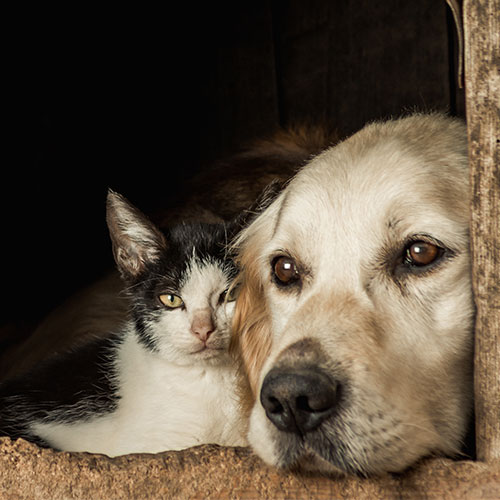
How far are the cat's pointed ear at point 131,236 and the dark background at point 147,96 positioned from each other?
1.68 metres

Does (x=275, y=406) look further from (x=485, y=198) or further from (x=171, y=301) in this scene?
(x=171, y=301)

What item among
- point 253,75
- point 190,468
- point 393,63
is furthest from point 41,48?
point 190,468

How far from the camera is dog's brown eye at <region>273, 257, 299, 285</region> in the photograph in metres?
2.20

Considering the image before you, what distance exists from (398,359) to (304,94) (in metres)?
3.06

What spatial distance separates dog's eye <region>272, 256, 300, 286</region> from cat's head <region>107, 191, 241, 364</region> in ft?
0.95

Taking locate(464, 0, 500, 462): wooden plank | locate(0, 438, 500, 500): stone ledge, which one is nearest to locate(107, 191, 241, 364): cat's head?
locate(0, 438, 500, 500): stone ledge

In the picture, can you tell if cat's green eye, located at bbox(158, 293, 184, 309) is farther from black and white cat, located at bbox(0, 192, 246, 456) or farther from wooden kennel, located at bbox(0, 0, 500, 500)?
wooden kennel, located at bbox(0, 0, 500, 500)

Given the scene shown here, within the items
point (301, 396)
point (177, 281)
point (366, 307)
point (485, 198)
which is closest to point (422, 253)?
point (366, 307)

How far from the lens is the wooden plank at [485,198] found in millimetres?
1511

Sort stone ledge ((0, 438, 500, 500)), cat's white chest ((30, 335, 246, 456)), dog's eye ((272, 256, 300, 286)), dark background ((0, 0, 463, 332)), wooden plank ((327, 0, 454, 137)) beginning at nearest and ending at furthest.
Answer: stone ledge ((0, 438, 500, 500))
dog's eye ((272, 256, 300, 286))
cat's white chest ((30, 335, 246, 456))
wooden plank ((327, 0, 454, 137))
dark background ((0, 0, 463, 332))

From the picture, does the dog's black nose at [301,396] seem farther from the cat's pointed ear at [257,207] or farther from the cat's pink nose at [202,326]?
the cat's pointed ear at [257,207]

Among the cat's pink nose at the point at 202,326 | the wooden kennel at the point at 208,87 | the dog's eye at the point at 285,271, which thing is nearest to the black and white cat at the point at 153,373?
the cat's pink nose at the point at 202,326

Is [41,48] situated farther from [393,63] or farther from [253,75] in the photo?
[393,63]

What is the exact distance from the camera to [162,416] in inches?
94.6
